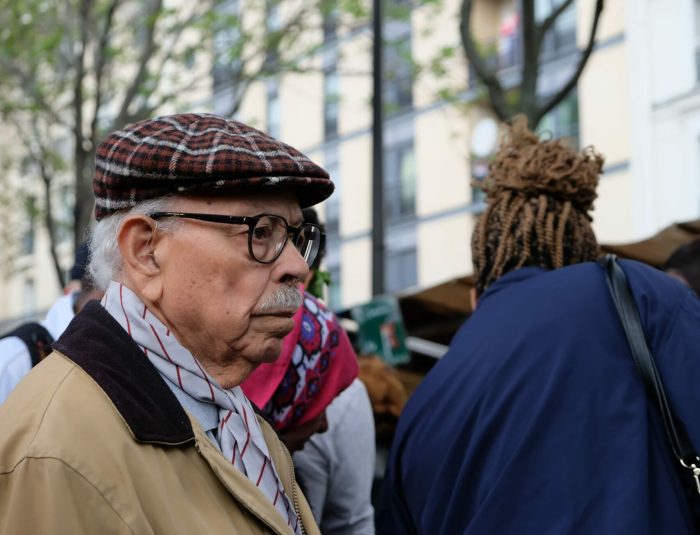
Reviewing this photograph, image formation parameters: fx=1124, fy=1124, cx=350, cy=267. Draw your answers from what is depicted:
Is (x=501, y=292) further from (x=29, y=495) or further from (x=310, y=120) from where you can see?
(x=310, y=120)

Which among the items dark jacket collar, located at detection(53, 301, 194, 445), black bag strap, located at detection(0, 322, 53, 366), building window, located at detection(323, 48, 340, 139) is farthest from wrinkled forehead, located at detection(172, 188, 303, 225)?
building window, located at detection(323, 48, 340, 139)

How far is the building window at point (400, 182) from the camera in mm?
27500

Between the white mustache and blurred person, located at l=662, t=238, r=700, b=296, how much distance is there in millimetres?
2633

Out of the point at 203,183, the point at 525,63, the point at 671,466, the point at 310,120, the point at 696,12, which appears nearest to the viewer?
the point at 203,183

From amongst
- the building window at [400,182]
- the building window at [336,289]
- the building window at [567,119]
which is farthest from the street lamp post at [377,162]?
the building window at [336,289]

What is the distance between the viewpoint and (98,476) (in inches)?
70.0

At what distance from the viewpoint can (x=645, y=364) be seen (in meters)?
2.78

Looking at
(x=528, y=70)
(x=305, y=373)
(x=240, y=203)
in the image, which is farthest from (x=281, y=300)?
(x=528, y=70)

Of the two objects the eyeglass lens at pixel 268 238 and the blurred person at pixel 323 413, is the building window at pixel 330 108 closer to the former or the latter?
the blurred person at pixel 323 413

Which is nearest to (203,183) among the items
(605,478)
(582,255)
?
(605,478)

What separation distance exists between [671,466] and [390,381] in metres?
2.50

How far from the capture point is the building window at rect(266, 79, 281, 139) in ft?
102

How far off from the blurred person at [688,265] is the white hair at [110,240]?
288 centimetres

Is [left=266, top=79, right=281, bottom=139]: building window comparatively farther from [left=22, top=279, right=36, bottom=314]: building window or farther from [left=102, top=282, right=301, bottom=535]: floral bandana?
[left=102, top=282, right=301, bottom=535]: floral bandana
